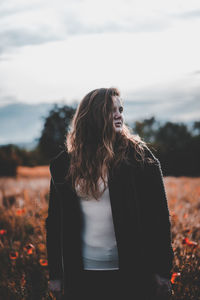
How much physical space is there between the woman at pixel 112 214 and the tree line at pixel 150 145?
14.5 inches

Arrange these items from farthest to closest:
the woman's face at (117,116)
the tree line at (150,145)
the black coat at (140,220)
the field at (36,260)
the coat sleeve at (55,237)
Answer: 1. the tree line at (150,145)
2. the field at (36,260)
3. the coat sleeve at (55,237)
4. the woman's face at (117,116)
5. the black coat at (140,220)

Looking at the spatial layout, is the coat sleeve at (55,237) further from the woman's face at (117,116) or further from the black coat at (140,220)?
the woman's face at (117,116)

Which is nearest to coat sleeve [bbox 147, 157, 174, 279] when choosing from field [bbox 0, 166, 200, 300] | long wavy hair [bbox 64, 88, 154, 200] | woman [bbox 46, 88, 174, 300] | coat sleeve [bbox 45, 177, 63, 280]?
woman [bbox 46, 88, 174, 300]

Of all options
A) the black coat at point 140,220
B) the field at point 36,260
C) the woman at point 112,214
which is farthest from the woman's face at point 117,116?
the field at point 36,260

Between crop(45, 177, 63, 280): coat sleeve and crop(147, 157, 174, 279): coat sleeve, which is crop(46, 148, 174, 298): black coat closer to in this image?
crop(147, 157, 174, 279): coat sleeve

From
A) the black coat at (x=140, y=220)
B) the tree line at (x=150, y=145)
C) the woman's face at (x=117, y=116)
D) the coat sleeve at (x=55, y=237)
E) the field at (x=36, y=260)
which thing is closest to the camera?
the black coat at (x=140, y=220)

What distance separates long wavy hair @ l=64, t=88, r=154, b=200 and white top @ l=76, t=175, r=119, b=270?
0.23 ft

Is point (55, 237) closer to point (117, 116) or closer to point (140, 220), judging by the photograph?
point (140, 220)

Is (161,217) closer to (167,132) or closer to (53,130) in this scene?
(53,130)

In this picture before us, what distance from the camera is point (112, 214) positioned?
173 centimetres

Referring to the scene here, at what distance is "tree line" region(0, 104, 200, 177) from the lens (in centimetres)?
534

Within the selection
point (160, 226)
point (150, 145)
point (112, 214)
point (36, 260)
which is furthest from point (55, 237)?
point (36, 260)

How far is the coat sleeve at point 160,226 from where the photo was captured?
1.75 m

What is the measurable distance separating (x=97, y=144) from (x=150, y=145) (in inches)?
47.7
